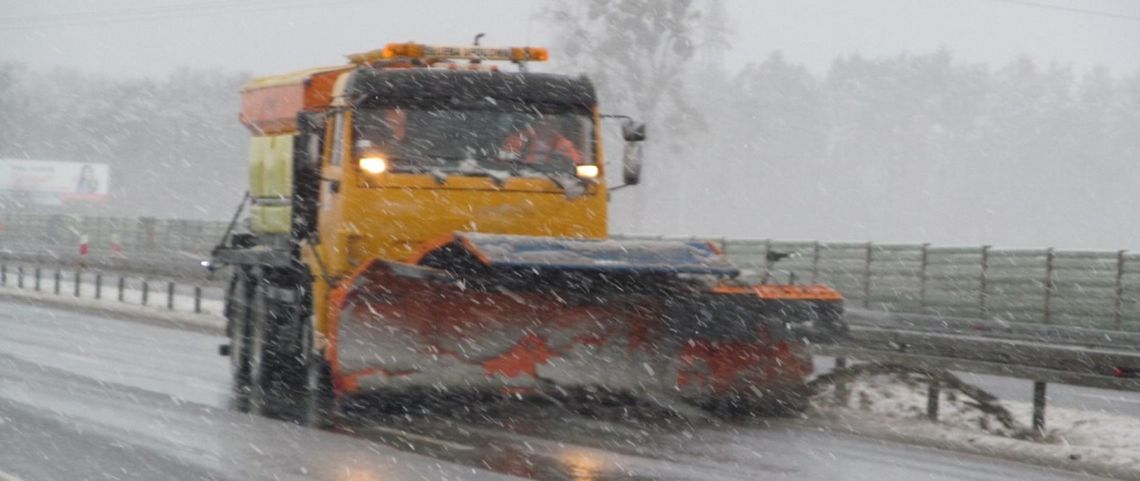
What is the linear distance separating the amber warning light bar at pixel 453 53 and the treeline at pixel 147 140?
3705 inches

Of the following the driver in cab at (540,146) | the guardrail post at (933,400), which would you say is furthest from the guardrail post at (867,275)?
the driver in cab at (540,146)

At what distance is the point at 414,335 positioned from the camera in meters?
12.2

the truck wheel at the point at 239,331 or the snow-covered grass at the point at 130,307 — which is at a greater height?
the truck wheel at the point at 239,331

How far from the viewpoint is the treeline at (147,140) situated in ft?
367

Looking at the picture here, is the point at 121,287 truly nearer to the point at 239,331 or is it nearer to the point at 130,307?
the point at 130,307

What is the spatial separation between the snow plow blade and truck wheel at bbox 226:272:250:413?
3248mm

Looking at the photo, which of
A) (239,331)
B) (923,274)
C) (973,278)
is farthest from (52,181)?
(239,331)

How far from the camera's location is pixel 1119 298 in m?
24.2

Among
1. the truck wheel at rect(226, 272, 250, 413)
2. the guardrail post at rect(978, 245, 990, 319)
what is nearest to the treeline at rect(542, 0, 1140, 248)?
the guardrail post at rect(978, 245, 990, 319)

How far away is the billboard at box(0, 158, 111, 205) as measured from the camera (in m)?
97.6

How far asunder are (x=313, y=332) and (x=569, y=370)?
2185 mm

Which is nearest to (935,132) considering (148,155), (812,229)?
(812,229)

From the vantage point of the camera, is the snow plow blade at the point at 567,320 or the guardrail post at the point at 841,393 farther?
the guardrail post at the point at 841,393

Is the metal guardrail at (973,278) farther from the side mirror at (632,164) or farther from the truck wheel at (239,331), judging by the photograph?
the side mirror at (632,164)
